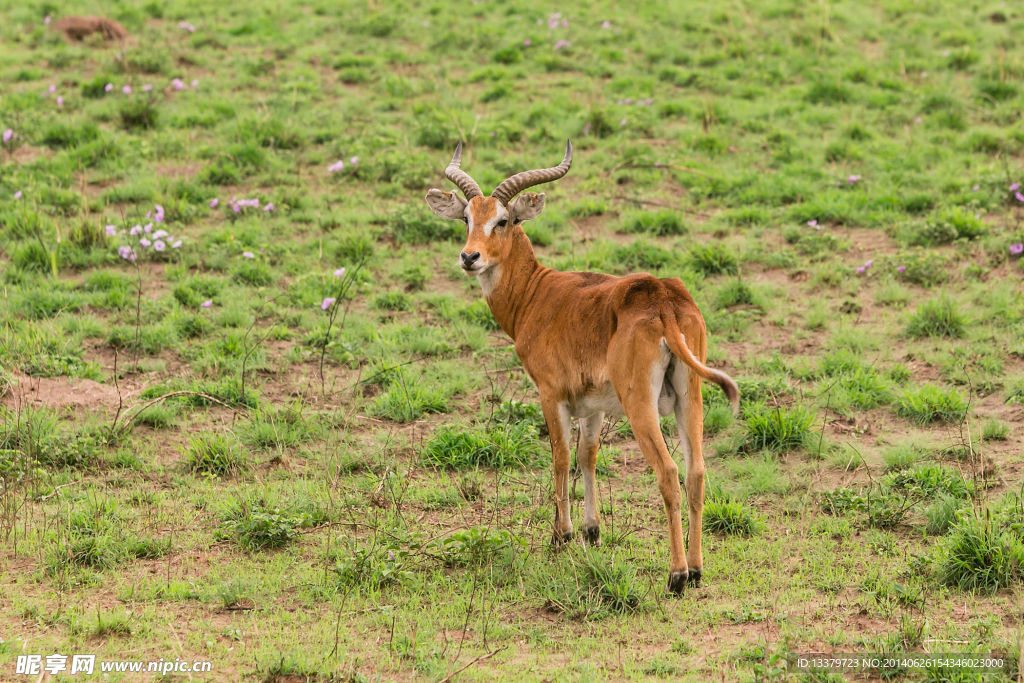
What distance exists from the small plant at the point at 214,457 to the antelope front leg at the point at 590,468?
8.79 feet

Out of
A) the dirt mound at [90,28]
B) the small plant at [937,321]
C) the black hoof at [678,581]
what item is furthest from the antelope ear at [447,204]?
the dirt mound at [90,28]

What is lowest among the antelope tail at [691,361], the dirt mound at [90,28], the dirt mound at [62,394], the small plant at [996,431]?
the dirt mound at [62,394]

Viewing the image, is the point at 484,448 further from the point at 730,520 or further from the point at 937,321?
the point at 937,321

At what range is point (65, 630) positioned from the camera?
18.1 ft

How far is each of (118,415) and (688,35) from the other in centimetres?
1258

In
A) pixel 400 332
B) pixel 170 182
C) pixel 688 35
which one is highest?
pixel 688 35

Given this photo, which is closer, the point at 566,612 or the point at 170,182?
the point at 566,612

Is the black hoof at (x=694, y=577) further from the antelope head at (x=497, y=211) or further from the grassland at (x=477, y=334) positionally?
the antelope head at (x=497, y=211)

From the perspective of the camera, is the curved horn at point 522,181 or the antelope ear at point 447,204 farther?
the antelope ear at point 447,204

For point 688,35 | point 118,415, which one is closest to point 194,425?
point 118,415

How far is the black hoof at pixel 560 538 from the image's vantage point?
6.46 m

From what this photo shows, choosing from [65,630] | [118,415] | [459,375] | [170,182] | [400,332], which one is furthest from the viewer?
[170,182]

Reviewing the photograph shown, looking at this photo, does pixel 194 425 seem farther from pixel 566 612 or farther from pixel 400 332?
pixel 566 612

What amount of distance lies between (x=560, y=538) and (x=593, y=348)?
4.25ft
